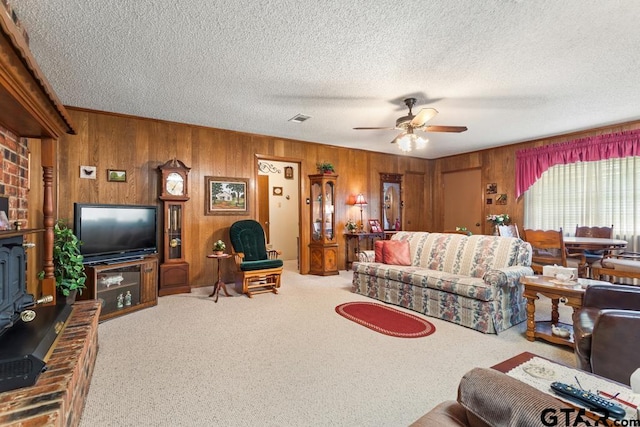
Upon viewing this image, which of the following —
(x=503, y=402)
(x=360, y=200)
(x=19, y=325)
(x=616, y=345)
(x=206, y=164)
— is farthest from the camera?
(x=360, y=200)

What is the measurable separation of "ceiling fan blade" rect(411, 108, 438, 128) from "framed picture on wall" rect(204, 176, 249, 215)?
2.97 meters

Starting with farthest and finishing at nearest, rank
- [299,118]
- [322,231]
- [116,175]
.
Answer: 1. [322,231]
2. [299,118]
3. [116,175]

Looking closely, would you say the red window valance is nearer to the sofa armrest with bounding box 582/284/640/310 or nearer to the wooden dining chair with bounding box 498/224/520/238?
the wooden dining chair with bounding box 498/224/520/238

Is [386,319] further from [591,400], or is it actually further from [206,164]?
[206,164]

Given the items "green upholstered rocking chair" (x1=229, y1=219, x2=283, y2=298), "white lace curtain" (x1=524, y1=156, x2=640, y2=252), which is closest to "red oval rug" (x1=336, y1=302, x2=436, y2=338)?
"green upholstered rocking chair" (x1=229, y1=219, x2=283, y2=298)

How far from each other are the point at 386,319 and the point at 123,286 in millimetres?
3039

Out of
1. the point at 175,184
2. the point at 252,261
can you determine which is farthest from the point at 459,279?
the point at 175,184

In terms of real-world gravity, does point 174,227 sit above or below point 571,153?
below

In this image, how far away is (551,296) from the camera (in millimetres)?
2721

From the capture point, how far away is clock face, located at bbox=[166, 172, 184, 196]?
4434 mm

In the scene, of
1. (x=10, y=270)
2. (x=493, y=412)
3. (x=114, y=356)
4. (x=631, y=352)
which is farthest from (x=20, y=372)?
(x=631, y=352)

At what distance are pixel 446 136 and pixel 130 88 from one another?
4807 mm

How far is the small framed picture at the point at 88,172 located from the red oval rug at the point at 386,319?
3.65 metres

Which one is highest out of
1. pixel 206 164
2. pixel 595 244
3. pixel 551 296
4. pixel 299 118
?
pixel 299 118
